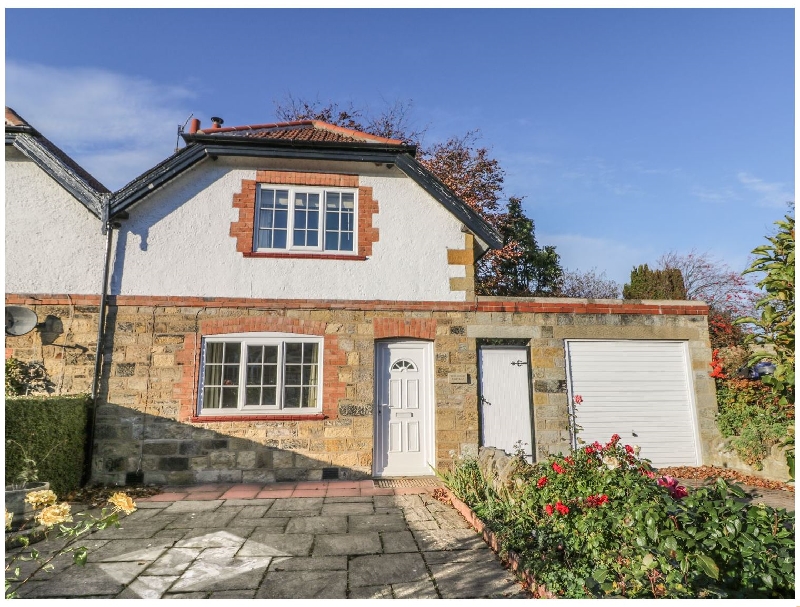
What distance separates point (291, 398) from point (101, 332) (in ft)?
11.1

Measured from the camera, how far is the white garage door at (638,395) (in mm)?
8906

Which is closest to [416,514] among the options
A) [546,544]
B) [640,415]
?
[546,544]

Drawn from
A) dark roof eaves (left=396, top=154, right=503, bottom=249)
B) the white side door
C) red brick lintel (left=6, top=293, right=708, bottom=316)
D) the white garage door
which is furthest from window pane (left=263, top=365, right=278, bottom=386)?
the white garage door

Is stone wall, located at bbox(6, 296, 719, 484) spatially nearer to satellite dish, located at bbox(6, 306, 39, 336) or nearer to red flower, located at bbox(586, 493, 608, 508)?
satellite dish, located at bbox(6, 306, 39, 336)

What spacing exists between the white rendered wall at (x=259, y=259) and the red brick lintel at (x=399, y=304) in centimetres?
12

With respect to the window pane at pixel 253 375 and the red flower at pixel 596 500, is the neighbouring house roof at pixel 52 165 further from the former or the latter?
the red flower at pixel 596 500

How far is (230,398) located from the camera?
8078 millimetres

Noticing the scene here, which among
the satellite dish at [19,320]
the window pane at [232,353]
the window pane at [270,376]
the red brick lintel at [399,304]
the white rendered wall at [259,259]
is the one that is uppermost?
the white rendered wall at [259,259]

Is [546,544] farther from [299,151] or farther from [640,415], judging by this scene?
[299,151]

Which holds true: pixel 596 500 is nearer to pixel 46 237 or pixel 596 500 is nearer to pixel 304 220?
pixel 304 220

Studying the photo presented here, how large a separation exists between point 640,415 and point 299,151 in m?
8.23

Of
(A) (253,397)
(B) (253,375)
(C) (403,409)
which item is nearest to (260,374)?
(B) (253,375)

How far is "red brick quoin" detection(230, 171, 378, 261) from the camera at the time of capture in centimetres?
855

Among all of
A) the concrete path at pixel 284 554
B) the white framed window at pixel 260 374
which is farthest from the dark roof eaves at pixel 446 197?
the concrete path at pixel 284 554
